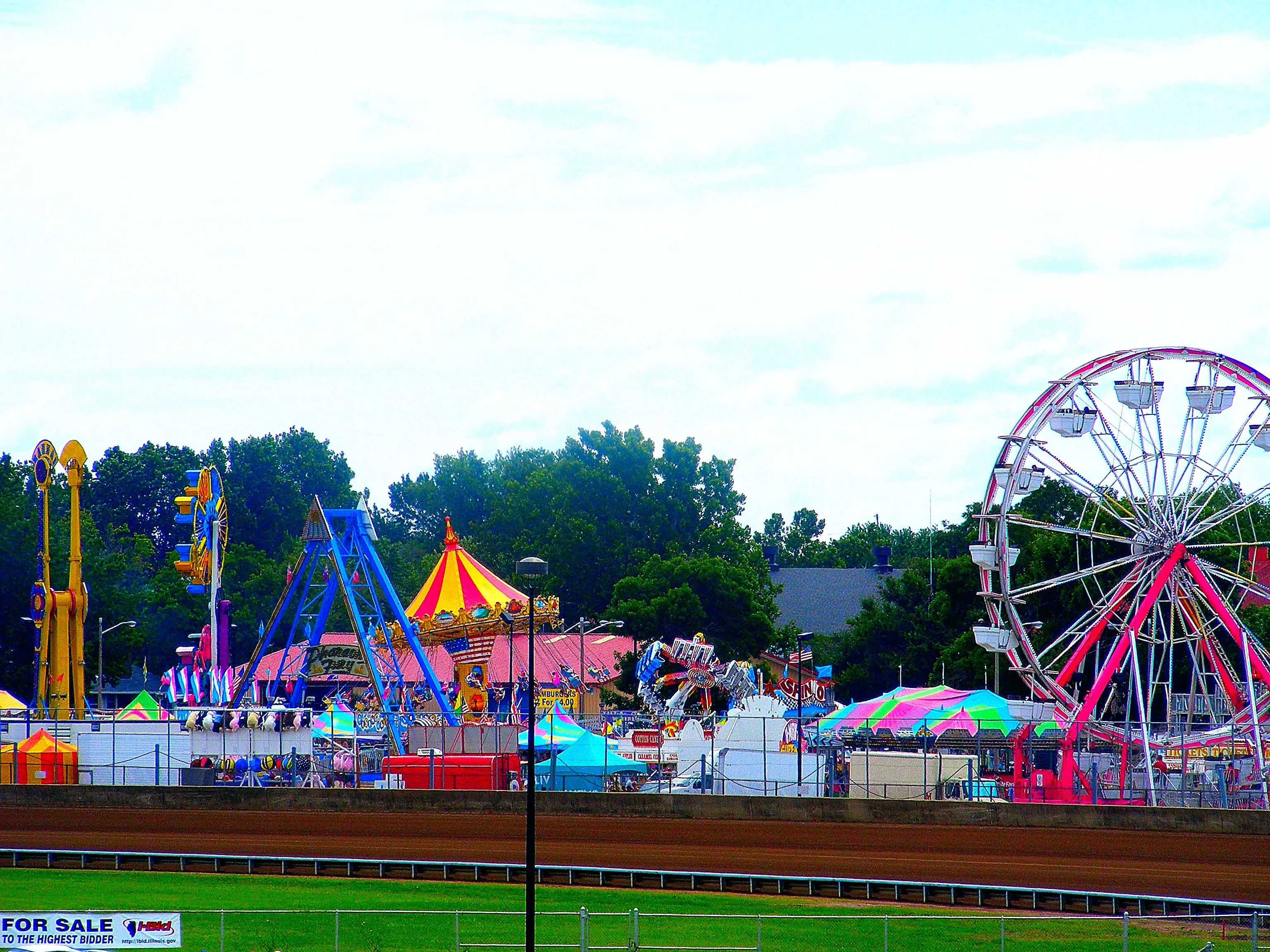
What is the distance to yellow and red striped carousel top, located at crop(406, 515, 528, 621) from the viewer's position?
64562mm

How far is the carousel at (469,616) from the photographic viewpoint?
5844 centimetres

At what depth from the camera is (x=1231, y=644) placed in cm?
6856

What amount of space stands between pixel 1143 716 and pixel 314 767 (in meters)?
21.8

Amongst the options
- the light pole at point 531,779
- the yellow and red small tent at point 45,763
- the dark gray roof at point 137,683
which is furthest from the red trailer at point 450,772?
the dark gray roof at point 137,683

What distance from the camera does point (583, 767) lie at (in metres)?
41.8

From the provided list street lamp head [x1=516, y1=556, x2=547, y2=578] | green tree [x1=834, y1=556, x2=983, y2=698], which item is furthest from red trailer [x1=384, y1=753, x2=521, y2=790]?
green tree [x1=834, y1=556, x2=983, y2=698]

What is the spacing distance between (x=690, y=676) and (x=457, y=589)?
10.4 meters

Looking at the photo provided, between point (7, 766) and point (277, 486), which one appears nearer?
point (7, 766)

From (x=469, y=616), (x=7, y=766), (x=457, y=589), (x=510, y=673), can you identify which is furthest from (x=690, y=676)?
(x=7, y=766)

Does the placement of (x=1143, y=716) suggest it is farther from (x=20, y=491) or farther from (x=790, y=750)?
(x=20, y=491)

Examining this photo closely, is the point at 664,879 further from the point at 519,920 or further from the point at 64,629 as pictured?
the point at 64,629

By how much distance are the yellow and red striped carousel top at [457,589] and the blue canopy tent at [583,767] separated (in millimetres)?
20539

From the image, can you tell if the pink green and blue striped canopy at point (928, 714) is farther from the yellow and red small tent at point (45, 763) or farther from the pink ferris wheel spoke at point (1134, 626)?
the yellow and red small tent at point (45, 763)

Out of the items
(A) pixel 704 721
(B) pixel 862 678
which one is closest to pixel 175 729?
(A) pixel 704 721
